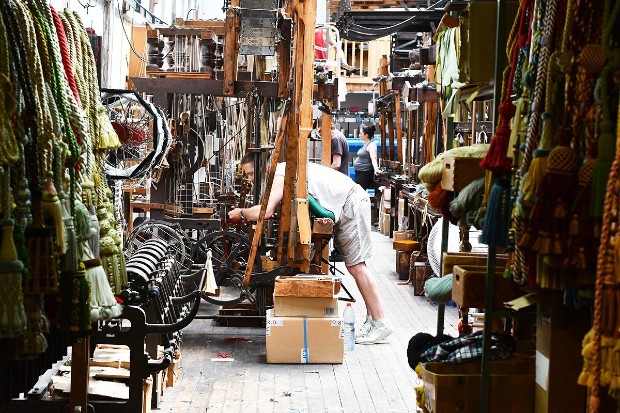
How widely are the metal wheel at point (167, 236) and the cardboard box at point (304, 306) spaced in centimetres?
177

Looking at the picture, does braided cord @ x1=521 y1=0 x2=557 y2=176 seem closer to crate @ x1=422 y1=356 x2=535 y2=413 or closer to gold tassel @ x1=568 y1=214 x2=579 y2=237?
gold tassel @ x1=568 y1=214 x2=579 y2=237

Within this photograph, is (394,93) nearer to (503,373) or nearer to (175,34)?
(175,34)

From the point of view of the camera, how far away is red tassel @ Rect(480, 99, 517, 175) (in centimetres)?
350

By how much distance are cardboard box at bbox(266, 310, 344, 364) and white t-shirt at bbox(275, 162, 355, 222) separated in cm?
130

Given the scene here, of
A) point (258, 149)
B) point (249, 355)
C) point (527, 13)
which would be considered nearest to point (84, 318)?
point (527, 13)

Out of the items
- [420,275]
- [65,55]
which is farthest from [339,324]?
[65,55]

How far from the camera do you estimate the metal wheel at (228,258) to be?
9.00m

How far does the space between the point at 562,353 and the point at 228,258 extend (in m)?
5.71

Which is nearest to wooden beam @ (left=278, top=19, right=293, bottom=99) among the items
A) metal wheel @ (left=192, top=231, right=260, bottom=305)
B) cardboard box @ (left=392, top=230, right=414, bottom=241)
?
metal wheel @ (left=192, top=231, right=260, bottom=305)

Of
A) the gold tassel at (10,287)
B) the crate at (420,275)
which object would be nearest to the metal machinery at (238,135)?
the crate at (420,275)

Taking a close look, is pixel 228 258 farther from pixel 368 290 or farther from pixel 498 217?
pixel 498 217

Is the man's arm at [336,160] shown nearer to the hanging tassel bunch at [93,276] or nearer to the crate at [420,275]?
the crate at [420,275]

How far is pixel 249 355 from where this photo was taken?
8258 mm

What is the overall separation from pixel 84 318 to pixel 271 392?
3.78 meters
